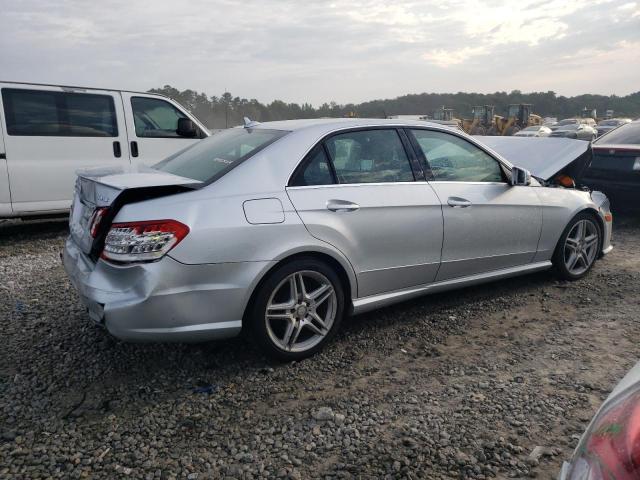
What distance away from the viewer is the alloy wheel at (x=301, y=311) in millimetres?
3139

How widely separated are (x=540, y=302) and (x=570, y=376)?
129 cm

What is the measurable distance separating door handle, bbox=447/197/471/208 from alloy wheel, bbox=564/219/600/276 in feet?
4.65

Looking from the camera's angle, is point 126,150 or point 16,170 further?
point 126,150

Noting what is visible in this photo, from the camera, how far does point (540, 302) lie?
4.31 metres

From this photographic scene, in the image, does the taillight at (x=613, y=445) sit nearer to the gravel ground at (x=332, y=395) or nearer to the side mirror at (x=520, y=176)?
the gravel ground at (x=332, y=395)

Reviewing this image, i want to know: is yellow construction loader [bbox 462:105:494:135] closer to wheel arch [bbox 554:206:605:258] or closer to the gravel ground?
wheel arch [bbox 554:206:605:258]

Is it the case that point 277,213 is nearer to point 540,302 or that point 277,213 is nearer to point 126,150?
point 540,302

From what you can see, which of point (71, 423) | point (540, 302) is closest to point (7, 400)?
point (71, 423)

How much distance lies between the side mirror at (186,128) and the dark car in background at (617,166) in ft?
18.3

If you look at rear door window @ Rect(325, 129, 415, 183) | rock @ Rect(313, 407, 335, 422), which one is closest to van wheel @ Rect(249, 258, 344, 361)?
rock @ Rect(313, 407, 335, 422)

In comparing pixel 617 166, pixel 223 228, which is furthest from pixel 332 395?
pixel 617 166

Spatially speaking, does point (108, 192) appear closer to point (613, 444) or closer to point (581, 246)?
point (613, 444)

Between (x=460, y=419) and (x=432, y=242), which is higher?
(x=432, y=242)

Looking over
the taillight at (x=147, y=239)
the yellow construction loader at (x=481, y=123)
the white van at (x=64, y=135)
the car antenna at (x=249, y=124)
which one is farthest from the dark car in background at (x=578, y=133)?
the taillight at (x=147, y=239)
